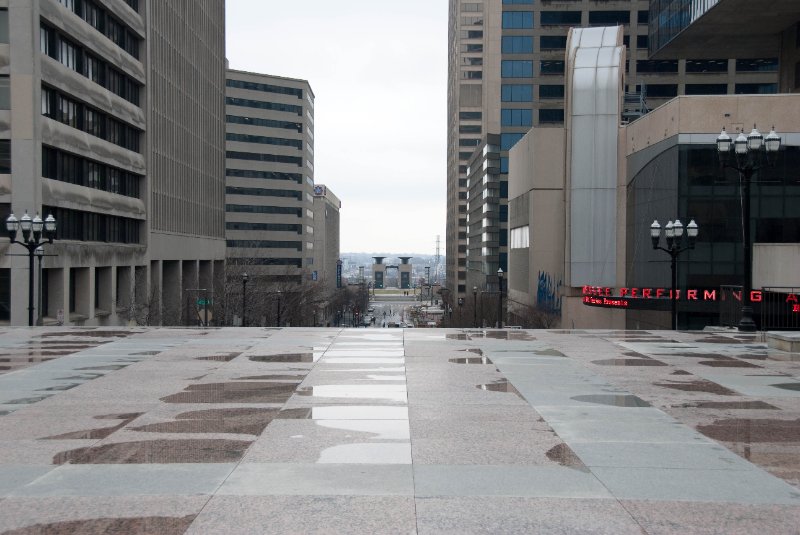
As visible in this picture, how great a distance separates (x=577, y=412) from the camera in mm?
12789

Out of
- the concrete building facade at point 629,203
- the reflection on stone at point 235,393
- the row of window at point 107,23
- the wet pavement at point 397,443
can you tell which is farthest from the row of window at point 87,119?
the reflection on stone at point 235,393

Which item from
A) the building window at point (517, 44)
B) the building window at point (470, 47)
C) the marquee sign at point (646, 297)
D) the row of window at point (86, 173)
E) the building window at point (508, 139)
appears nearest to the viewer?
the row of window at point (86, 173)

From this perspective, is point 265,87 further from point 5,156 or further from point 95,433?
point 95,433

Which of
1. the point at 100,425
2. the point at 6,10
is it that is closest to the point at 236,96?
the point at 6,10

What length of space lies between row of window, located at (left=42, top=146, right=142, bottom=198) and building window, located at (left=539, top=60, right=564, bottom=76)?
61854 millimetres

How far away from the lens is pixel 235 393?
46.8 feet

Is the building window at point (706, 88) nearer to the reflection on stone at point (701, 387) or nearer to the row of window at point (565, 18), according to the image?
the row of window at point (565, 18)

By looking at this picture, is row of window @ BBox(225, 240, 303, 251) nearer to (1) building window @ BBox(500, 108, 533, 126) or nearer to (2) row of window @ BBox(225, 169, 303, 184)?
(2) row of window @ BBox(225, 169, 303, 184)

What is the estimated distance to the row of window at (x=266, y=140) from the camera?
492 ft

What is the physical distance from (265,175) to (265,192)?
10.5 ft

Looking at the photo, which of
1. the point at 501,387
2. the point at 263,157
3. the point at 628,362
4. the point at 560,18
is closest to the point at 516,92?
the point at 560,18

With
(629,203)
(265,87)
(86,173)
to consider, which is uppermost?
(265,87)

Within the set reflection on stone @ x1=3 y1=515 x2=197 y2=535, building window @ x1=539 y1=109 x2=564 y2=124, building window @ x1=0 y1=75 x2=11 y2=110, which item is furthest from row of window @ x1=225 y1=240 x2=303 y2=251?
reflection on stone @ x1=3 y1=515 x2=197 y2=535

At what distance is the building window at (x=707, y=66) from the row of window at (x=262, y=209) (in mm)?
78920
